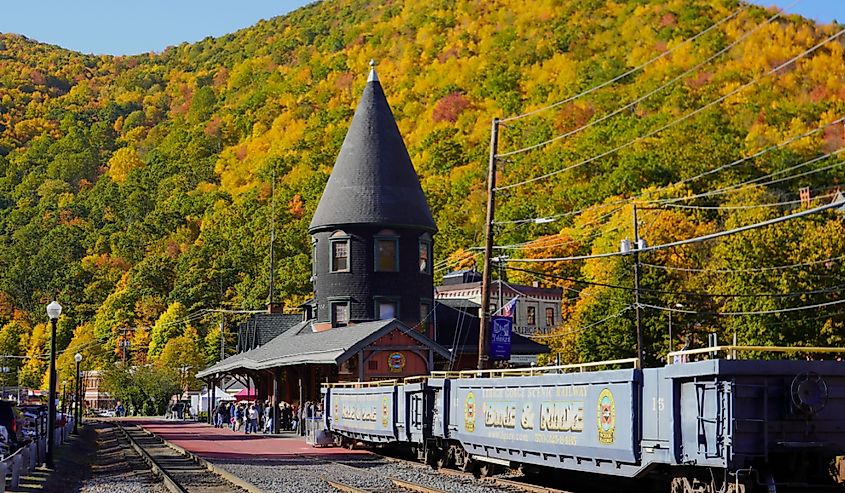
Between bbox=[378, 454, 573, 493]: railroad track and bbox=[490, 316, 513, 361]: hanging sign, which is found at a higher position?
bbox=[490, 316, 513, 361]: hanging sign

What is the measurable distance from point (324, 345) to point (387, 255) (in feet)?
22.4

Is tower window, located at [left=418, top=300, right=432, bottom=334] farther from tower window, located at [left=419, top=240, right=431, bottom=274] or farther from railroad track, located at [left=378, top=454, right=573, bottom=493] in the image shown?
railroad track, located at [left=378, top=454, right=573, bottom=493]

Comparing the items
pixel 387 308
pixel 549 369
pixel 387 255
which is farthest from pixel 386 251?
pixel 549 369

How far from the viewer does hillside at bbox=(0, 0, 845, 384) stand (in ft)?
226

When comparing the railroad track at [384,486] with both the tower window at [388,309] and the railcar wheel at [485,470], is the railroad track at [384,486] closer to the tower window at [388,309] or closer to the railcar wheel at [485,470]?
the railcar wheel at [485,470]

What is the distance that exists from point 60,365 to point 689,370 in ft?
423

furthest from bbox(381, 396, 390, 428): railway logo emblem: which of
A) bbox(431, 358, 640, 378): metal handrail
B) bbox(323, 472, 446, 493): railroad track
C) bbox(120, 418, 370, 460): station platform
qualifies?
bbox(323, 472, 446, 493): railroad track

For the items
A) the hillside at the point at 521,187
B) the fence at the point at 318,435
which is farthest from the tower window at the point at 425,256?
the hillside at the point at 521,187

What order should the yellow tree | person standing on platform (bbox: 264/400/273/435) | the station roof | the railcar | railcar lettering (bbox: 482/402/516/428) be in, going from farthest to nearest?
the yellow tree
person standing on platform (bbox: 264/400/273/435)
the station roof
railcar lettering (bbox: 482/402/516/428)
the railcar

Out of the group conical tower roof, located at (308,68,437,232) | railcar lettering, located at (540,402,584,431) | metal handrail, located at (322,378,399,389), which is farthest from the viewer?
conical tower roof, located at (308,68,437,232)

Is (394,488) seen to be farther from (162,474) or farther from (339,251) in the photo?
(339,251)

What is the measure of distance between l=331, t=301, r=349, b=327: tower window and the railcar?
29601mm

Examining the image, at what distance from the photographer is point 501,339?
38.6 meters

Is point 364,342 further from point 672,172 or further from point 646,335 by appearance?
point 672,172
